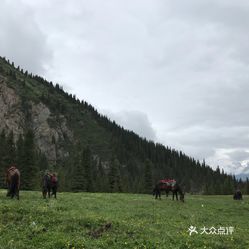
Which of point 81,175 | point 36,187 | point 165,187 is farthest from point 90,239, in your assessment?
point 81,175

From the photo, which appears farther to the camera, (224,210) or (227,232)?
(224,210)

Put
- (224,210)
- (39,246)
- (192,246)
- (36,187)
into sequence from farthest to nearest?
(36,187)
(224,210)
(192,246)
(39,246)

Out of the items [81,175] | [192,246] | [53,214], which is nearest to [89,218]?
[53,214]

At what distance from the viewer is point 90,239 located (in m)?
17.4

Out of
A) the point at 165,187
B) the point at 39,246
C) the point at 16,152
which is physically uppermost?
the point at 16,152

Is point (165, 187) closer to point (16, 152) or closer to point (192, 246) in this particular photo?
point (192, 246)

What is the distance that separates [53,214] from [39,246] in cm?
584

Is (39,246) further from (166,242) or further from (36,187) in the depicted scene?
(36,187)

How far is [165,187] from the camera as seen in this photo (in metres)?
47.5

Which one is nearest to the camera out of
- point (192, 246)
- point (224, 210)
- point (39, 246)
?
point (39, 246)

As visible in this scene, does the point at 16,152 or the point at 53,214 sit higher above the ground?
the point at 16,152

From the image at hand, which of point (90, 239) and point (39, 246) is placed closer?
point (39, 246)

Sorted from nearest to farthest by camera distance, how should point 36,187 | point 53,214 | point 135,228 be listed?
point 135,228 → point 53,214 → point 36,187

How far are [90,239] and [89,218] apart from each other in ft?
11.6
